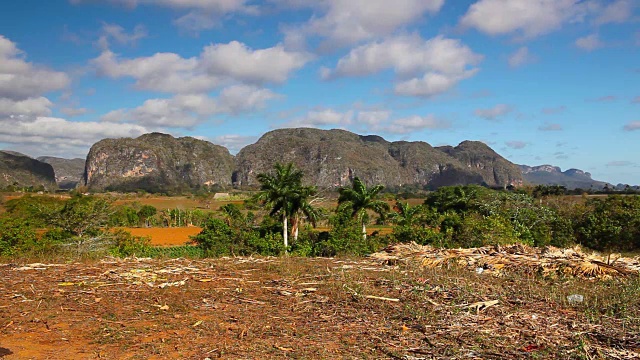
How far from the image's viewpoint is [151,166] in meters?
161

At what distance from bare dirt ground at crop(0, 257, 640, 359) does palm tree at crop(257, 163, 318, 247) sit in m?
21.8

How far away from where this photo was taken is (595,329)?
5715 mm

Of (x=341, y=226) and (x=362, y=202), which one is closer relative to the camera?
(x=341, y=226)

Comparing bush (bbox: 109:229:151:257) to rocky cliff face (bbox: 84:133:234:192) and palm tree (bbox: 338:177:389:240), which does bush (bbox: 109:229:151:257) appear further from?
rocky cliff face (bbox: 84:133:234:192)

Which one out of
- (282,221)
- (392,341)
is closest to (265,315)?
(392,341)

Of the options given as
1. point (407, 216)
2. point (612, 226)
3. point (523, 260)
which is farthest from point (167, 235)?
point (523, 260)

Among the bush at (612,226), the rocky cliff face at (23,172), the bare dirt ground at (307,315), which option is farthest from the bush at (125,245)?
the rocky cliff face at (23,172)

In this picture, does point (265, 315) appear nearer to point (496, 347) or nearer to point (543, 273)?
point (496, 347)

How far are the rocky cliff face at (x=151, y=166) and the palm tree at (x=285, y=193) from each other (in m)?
125

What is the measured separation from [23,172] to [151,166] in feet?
126

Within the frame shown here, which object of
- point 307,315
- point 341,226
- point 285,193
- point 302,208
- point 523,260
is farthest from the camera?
point 302,208

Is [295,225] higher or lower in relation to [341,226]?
lower

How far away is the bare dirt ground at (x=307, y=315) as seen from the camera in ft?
17.0

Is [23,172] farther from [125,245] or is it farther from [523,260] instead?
[523,260]
